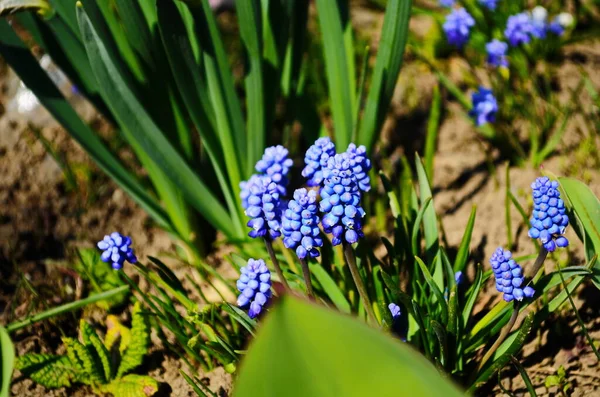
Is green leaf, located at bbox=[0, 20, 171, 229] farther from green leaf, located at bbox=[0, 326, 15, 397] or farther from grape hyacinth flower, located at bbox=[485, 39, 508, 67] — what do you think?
grape hyacinth flower, located at bbox=[485, 39, 508, 67]

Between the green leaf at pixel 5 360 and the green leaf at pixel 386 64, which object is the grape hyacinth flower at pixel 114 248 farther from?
the green leaf at pixel 386 64

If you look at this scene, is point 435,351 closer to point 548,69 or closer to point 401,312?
point 401,312

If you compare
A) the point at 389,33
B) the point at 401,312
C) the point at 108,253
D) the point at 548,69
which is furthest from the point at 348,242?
the point at 548,69

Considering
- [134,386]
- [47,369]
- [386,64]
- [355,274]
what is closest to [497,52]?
[386,64]

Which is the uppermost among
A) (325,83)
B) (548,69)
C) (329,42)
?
(325,83)

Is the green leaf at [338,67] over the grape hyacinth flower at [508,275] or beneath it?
over

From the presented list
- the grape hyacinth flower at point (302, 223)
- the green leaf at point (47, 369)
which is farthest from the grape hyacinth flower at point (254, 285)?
the green leaf at point (47, 369)
